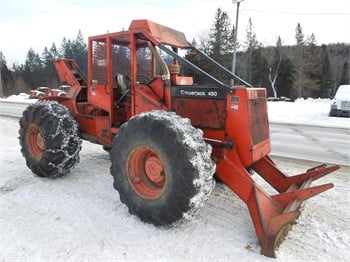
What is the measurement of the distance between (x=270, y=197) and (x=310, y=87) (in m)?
47.4

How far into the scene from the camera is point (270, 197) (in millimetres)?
3688

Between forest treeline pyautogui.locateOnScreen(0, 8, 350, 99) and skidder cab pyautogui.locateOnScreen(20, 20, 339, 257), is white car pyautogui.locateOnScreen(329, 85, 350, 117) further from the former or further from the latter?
forest treeline pyautogui.locateOnScreen(0, 8, 350, 99)

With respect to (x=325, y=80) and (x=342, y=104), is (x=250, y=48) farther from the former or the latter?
(x=342, y=104)

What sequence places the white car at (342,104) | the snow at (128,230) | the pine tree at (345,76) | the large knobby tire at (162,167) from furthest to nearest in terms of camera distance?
the pine tree at (345,76)
the white car at (342,104)
the large knobby tire at (162,167)
the snow at (128,230)

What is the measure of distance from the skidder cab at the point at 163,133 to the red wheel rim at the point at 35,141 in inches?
0.7

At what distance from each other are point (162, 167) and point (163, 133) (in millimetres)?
482

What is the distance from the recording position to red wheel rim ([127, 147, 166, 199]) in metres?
3.96

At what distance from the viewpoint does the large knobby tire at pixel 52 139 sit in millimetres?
5211

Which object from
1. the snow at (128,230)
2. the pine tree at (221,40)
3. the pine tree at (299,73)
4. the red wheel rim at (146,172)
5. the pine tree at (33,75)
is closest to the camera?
the snow at (128,230)

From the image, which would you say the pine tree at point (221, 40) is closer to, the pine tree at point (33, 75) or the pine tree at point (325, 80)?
the pine tree at point (325, 80)

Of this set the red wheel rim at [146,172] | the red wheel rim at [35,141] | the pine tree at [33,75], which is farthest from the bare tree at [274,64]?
the red wheel rim at [146,172]

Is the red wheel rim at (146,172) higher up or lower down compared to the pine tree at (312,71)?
lower down

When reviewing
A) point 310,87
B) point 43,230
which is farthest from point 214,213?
point 310,87

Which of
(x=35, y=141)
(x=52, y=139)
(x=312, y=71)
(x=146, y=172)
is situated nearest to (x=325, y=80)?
(x=312, y=71)
